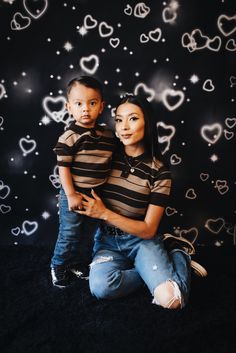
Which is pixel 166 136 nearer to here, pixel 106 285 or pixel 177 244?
pixel 177 244

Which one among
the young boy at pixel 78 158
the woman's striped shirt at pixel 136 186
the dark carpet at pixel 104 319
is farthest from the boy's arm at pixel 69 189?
the dark carpet at pixel 104 319

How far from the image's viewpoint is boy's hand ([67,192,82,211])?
153 cm

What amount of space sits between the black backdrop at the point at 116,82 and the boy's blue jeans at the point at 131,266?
43 centimetres

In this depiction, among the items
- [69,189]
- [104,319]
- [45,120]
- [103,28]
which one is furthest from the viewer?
[45,120]

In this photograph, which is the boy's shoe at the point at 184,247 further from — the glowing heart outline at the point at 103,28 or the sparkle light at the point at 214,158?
the glowing heart outline at the point at 103,28

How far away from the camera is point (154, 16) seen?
1.75m

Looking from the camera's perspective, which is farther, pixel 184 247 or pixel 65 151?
pixel 184 247

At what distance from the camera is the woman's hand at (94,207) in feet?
5.01

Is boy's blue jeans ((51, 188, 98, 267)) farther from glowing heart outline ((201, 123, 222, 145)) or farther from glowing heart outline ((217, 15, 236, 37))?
glowing heart outline ((217, 15, 236, 37))

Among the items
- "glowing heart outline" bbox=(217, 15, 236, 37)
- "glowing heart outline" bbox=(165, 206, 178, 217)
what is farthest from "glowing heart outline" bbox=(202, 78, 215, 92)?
"glowing heart outline" bbox=(165, 206, 178, 217)

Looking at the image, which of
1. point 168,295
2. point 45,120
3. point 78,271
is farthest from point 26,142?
point 168,295

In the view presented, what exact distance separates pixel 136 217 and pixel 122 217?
0.09 metres

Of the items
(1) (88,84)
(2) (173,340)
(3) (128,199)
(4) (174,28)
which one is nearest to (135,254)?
(3) (128,199)

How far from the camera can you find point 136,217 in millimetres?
1615
